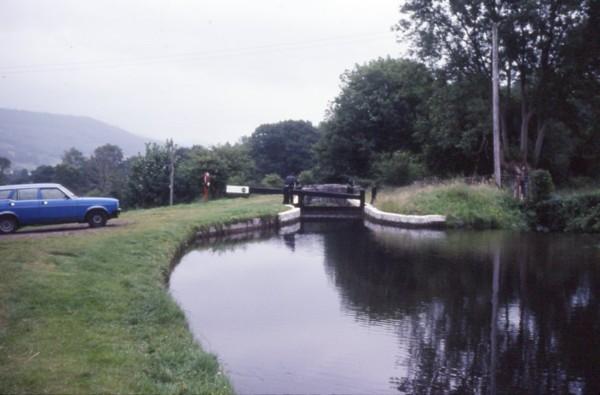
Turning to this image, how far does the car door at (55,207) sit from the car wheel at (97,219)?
1.51ft

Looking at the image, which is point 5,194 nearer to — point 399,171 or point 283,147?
point 399,171

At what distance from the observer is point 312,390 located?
247 inches

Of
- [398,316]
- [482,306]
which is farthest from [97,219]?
[482,306]

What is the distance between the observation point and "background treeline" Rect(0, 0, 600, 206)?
26250 mm

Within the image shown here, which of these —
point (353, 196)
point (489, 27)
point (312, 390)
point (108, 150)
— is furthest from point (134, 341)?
point (108, 150)

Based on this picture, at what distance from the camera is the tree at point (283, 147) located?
2581 inches

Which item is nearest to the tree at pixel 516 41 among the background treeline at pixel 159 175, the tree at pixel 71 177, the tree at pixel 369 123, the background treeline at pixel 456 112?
the background treeline at pixel 456 112

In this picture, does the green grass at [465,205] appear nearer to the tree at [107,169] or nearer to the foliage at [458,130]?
the foliage at [458,130]

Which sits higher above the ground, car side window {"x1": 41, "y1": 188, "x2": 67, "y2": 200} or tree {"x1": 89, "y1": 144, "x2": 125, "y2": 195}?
tree {"x1": 89, "y1": 144, "x2": 125, "y2": 195}

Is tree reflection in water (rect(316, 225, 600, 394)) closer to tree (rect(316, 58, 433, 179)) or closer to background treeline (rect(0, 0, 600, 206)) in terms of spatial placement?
background treeline (rect(0, 0, 600, 206))

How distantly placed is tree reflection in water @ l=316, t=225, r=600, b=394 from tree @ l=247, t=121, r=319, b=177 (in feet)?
157

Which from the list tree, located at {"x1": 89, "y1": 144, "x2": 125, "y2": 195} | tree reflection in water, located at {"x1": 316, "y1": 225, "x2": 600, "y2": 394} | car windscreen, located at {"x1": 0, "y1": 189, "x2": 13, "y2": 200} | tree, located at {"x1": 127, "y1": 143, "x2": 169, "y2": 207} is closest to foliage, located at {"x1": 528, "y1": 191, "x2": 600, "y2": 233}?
tree reflection in water, located at {"x1": 316, "y1": 225, "x2": 600, "y2": 394}

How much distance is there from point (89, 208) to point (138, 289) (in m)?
7.47

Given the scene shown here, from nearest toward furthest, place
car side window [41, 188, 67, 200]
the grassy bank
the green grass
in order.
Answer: the grassy bank < car side window [41, 188, 67, 200] < the green grass
